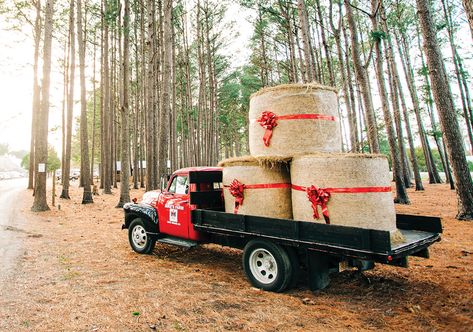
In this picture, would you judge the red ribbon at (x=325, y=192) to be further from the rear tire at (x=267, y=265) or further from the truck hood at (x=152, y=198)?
the truck hood at (x=152, y=198)

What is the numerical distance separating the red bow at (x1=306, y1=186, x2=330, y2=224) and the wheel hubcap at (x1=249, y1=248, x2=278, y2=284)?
0.98 meters

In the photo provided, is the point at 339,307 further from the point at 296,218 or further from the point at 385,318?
the point at 296,218

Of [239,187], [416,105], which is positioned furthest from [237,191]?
[416,105]

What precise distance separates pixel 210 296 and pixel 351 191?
7.76 ft

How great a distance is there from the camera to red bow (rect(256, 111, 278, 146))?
477cm

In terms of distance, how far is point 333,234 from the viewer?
12.0 feet

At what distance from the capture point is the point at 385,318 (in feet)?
11.3

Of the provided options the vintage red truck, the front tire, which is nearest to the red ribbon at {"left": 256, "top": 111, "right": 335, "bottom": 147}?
the vintage red truck

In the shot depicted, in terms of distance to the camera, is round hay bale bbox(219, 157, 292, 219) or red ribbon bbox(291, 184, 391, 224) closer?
red ribbon bbox(291, 184, 391, 224)

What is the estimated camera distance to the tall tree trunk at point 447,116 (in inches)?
339

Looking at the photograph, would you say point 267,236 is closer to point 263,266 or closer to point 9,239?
point 263,266

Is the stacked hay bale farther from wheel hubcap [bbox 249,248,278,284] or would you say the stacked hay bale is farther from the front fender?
the front fender

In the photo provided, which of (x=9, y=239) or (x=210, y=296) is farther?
(x=9, y=239)

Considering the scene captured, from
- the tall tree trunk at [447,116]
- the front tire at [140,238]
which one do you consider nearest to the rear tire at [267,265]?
the front tire at [140,238]
